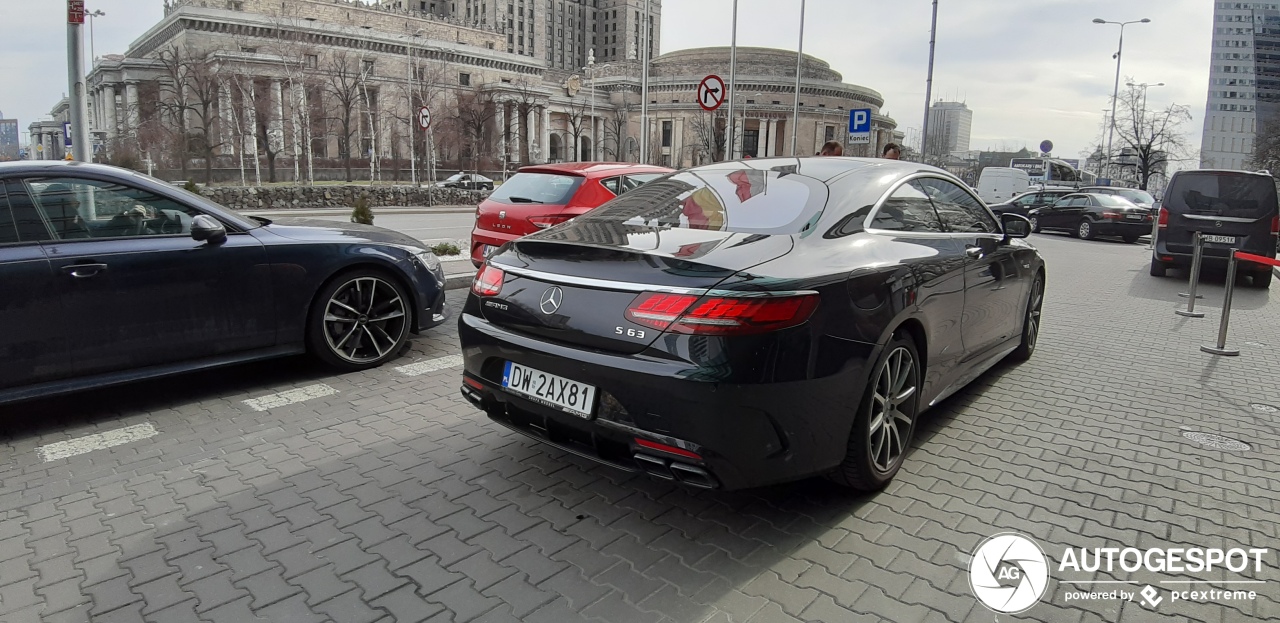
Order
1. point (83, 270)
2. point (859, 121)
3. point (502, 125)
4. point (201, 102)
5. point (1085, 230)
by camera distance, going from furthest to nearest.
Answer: point (502, 125)
point (201, 102)
point (1085, 230)
point (859, 121)
point (83, 270)

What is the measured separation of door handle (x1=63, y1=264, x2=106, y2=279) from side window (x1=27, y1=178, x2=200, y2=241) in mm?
215

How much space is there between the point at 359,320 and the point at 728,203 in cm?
325

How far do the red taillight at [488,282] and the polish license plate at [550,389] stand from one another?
15.5 inches

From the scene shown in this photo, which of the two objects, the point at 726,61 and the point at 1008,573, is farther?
the point at 726,61

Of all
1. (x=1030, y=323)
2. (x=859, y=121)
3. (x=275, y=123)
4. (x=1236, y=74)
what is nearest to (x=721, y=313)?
(x=1030, y=323)

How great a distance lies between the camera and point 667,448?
2951mm

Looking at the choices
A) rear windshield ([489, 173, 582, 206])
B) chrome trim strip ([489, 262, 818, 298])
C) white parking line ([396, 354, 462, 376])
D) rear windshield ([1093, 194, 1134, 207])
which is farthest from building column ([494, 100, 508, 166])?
chrome trim strip ([489, 262, 818, 298])

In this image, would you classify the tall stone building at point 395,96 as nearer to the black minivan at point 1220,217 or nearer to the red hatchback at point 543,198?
the black minivan at point 1220,217

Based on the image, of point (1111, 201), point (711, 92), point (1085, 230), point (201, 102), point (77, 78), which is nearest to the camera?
point (77, 78)

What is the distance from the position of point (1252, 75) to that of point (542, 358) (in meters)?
140

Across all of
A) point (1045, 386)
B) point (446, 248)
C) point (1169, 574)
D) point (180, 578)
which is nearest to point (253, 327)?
point (180, 578)

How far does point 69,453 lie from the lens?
4.15 metres

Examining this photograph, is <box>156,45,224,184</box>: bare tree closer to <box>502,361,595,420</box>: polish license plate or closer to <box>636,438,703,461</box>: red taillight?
<box>502,361,595,420</box>: polish license plate

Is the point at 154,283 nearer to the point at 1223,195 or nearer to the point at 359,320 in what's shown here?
the point at 359,320
